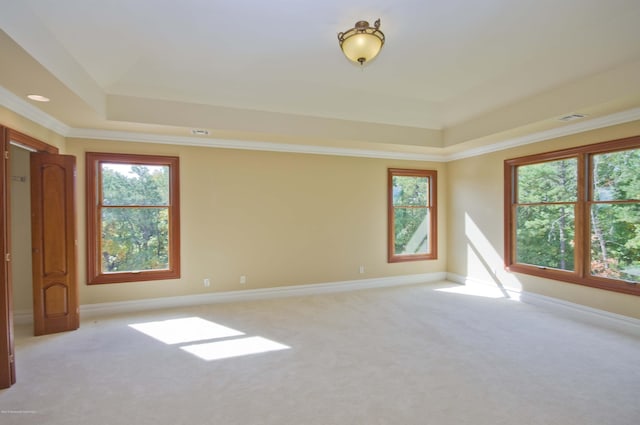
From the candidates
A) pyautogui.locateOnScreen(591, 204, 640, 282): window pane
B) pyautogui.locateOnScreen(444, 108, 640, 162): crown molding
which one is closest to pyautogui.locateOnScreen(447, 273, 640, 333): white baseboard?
pyautogui.locateOnScreen(591, 204, 640, 282): window pane

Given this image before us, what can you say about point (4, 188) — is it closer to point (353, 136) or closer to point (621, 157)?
point (353, 136)

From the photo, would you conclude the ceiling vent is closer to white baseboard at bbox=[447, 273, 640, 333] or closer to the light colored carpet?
the light colored carpet

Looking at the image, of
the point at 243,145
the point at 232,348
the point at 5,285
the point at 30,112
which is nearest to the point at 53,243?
the point at 5,285

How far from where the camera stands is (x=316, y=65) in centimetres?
383

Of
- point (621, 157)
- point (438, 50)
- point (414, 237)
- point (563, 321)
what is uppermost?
point (438, 50)

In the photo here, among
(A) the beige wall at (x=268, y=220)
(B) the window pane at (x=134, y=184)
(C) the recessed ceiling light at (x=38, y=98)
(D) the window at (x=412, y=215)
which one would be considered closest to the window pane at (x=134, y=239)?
(B) the window pane at (x=134, y=184)

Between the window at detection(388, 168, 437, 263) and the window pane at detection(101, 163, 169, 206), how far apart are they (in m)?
4.02

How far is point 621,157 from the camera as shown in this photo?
157 inches

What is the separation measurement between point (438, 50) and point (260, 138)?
2733 millimetres

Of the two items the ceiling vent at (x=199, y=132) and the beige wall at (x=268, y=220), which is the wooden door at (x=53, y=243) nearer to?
the beige wall at (x=268, y=220)

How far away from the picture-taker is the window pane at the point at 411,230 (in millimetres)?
6387

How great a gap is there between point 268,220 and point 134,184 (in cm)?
209

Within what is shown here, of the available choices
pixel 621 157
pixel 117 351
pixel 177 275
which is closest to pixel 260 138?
pixel 177 275

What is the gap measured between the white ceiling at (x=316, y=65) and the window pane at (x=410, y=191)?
132 centimetres
